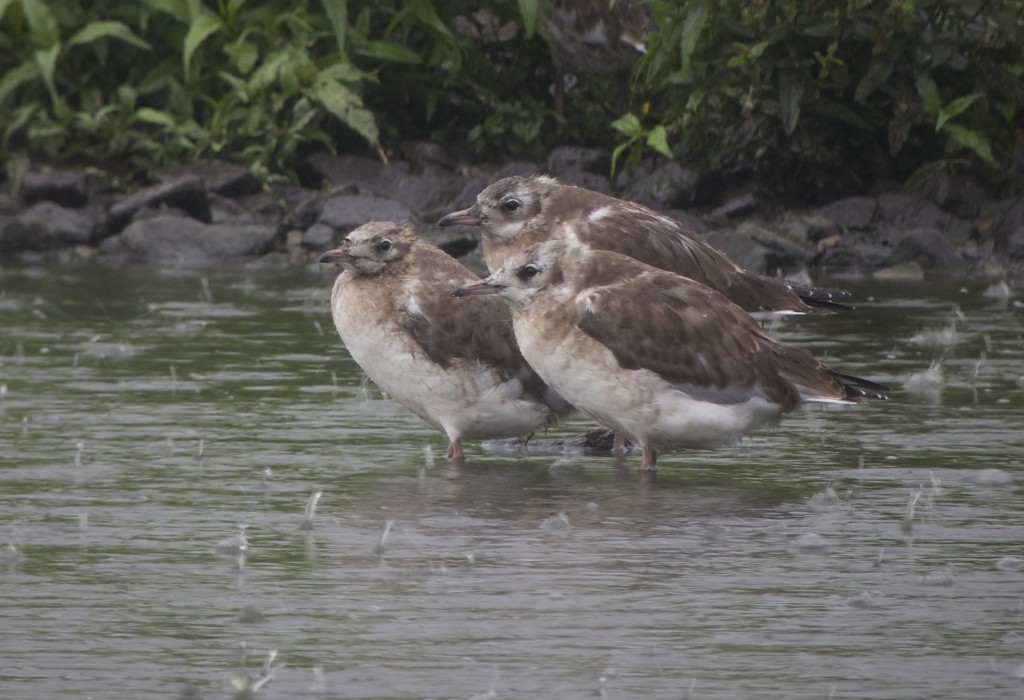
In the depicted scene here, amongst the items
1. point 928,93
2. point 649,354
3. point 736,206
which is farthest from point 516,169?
point 649,354

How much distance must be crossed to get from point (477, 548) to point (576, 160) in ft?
40.7

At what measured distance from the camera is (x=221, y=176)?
64.2 feet

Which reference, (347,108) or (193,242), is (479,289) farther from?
(347,108)

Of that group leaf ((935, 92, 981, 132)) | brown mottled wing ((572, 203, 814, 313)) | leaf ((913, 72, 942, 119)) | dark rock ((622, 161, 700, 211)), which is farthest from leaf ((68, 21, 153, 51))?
brown mottled wing ((572, 203, 814, 313))

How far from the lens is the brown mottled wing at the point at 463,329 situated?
9.41 meters

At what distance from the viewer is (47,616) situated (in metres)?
6.50

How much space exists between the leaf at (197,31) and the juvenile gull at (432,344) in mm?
10039

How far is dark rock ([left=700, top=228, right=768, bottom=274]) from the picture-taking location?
16.7 metres

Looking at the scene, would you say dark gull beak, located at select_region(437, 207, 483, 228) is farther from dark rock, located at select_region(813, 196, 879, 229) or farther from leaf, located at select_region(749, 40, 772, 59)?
dark rock, located at select_region(813, 196, 879, 229)

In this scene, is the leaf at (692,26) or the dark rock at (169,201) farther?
the dark rock at (169,201)

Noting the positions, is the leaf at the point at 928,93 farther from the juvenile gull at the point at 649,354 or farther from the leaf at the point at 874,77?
the juvenile gull at the point at 649,354

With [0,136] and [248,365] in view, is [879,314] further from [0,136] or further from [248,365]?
[0,136]

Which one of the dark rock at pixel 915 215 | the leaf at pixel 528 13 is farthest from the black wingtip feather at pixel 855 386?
the leaf at pixel 528 13

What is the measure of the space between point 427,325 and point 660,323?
3.76 ft
